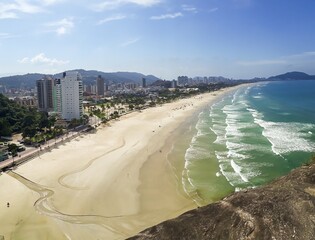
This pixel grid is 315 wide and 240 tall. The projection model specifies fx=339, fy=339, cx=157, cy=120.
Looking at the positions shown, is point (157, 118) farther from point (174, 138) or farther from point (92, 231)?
point (92, 231)

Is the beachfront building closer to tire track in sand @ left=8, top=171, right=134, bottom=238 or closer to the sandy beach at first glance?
the sandy beach

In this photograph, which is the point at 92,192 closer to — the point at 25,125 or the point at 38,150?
the point at 38,150

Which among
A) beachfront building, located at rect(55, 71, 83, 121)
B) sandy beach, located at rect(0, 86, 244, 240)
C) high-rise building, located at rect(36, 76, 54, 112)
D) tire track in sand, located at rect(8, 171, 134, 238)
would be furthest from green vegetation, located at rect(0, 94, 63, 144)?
high-rise building, located at rect(36, 76, 54, 112)

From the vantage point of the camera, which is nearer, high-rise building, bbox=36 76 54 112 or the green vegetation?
the green vegetation

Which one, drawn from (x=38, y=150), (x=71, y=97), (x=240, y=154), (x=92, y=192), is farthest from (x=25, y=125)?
(x=240, y=154)

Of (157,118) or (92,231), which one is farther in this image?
(157,118)

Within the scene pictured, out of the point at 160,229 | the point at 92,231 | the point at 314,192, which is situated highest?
the point at 314,192

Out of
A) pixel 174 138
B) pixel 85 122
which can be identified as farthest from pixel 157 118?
pixel 174 138

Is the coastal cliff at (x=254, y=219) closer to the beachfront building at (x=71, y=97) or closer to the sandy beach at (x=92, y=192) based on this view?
the sandy beach at (x=92, y=192)
